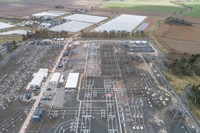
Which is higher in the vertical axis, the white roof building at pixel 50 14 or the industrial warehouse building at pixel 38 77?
the white roof building at pixel 50 14

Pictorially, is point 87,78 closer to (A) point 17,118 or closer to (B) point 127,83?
(B) point 127,83

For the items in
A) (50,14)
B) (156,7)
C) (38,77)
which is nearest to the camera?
(38,77)

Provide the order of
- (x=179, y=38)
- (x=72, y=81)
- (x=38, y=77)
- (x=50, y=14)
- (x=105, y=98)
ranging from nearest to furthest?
(x=105, y=98), (x=72, y=81), (x=38, y=77), (x=179, y=38), (x=50, y=14)

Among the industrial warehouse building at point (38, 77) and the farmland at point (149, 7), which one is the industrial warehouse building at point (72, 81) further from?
the farmland at point (149, 7)

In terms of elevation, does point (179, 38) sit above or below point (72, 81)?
above

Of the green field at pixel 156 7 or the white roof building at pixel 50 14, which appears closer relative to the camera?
the white roof building at pixel 50 14

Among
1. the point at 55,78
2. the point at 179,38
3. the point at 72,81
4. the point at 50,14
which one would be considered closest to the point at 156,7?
the point at 179,38

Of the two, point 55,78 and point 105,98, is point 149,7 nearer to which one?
point 55,78

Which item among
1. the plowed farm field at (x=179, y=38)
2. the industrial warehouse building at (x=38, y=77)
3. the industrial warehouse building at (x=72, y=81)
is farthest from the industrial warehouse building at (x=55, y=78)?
the plowed farm field at (x=179, y=38)
